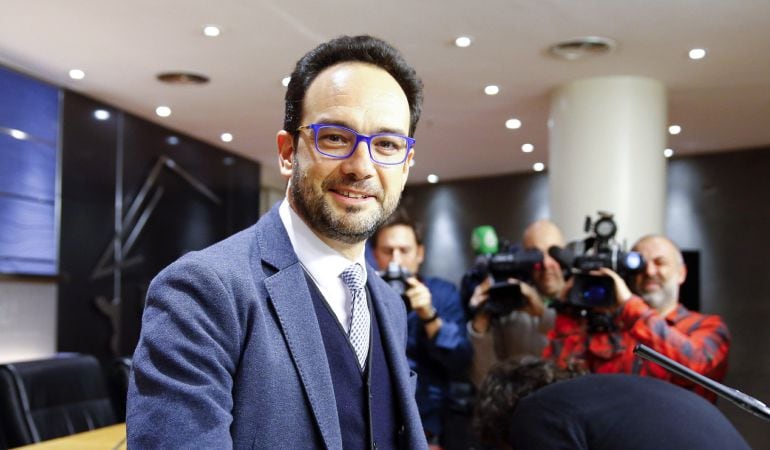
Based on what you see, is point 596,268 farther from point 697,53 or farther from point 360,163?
point 360,163

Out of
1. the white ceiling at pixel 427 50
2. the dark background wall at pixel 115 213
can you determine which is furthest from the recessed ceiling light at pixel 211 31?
the dark background wall at pixel 115 213

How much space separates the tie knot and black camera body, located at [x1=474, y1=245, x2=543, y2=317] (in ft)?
7.18

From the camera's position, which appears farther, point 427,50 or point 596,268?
point 427,50

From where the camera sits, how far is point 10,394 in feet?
9.37

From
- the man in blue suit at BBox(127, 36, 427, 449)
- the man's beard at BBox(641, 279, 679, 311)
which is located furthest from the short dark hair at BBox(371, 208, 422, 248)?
the man in blue suit at BBox(127, 36, 427, 449)

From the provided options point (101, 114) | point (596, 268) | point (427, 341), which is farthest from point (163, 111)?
point (596, 268)

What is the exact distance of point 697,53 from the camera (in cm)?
441

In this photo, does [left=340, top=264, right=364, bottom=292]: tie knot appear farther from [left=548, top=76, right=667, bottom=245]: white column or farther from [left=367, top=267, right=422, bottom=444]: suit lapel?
[left=548, top=76, right=667, bottom=245]: white column

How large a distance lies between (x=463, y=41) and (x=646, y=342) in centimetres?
196

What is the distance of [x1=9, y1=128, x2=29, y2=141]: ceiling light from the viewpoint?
4.82 meters

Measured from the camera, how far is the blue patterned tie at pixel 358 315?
114 centimetres

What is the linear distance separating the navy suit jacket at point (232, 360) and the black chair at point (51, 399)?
85.2 inches

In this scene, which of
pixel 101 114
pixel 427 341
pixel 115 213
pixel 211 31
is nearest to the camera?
pixel 427 341

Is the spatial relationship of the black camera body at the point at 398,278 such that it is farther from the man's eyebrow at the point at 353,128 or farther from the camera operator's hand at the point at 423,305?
the man's eyebrow at the point at 353,128
